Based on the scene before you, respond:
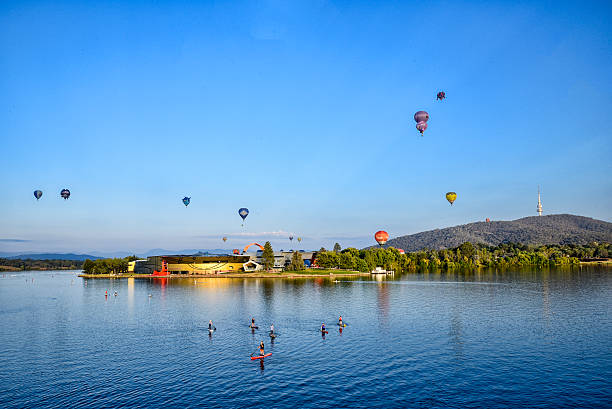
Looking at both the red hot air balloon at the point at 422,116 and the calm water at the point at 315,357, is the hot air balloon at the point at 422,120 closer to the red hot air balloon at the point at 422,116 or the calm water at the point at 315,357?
the red hot air balloon at the point at 422,116

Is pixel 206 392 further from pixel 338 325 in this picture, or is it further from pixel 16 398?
pixel 338 325

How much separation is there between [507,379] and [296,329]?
3820 centimetres

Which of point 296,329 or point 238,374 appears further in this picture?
point 296,329

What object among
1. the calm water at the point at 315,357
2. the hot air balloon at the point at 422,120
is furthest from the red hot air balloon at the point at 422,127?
the calm water at the point at 315,357

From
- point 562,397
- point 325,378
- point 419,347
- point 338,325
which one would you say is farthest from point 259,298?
point 562,397

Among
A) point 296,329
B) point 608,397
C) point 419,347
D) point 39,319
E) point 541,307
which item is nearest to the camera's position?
point 608,397

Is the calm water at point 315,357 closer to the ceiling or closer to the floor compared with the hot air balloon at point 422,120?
closer to the floor

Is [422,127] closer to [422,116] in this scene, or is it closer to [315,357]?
[422,116]

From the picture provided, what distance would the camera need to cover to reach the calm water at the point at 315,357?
43156 mm

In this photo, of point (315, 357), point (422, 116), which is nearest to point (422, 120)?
point (422, 116)

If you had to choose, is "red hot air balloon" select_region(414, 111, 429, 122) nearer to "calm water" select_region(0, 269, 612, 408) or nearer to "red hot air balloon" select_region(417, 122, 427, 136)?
"red hot air balloon" select_region(417, 122, 427, 136)

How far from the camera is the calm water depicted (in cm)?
4316

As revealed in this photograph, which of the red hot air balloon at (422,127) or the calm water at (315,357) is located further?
the red hot air balloon at (422,127)

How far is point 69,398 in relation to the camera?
43.2 m
